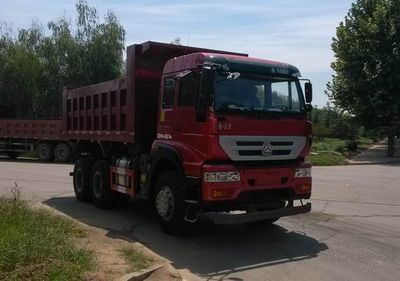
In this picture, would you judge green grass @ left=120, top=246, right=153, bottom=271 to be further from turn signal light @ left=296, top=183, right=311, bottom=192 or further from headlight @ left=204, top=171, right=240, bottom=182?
turn signal light @ left=296, top=183, right=311, bottom=192

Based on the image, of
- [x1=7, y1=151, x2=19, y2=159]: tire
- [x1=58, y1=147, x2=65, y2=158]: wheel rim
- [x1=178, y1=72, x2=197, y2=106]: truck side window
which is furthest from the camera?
[x1=7, y1=151, x2=19, y2=159]: tire

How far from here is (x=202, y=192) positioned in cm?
860

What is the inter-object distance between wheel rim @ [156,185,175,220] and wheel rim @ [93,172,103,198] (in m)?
3.21

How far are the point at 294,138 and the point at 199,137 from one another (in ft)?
5.47

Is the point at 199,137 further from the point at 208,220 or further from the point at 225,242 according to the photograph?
the point at 208,220

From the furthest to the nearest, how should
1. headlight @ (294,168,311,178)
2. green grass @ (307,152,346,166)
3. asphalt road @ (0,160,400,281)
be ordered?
green grass @ (307,152,346,166) < headlight @ (294,168,311,178) < asphalt road @ (0,160,400,281)

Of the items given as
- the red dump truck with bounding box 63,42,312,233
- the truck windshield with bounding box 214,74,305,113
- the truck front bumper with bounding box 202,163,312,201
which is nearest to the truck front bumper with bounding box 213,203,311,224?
the red dump truck with bounding box 63,42,312,233

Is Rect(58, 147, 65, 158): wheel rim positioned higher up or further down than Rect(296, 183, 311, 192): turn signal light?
further down

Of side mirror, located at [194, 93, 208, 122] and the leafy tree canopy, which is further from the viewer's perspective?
the leafy tree canopy

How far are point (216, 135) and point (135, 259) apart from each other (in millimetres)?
2306

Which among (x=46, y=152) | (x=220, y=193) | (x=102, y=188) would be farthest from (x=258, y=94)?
(x=46, y=152)

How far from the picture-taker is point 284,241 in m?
9.32

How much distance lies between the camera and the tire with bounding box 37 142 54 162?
98.8ft

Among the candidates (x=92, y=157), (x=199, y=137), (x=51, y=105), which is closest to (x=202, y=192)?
(x=199, y=137)
